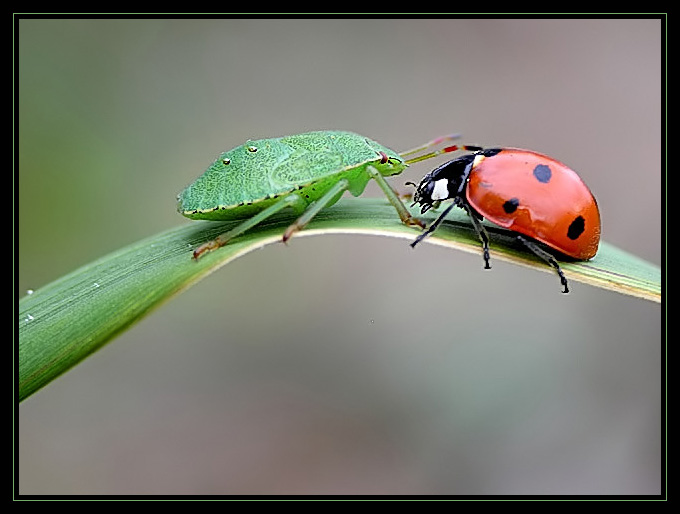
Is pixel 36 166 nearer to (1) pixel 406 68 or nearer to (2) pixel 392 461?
(2) pixel 392 461

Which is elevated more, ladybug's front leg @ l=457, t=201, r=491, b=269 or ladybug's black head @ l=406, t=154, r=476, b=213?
ladybug's black head @ l=406, t=154, r=476, b=213

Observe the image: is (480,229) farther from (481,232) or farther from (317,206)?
(317,206)

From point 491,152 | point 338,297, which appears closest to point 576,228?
point 491,152

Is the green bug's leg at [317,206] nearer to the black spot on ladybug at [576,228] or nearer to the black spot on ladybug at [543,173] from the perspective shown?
the black spot on ladybug at [543,173]

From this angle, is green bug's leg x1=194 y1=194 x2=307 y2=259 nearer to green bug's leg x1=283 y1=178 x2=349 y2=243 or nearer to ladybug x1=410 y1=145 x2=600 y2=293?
green bug's leg x1=283 y1=178 x2=349 y2=243

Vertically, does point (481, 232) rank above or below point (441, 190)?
below

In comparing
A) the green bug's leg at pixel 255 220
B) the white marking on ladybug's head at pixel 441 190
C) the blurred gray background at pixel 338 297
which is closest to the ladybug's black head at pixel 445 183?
the white marking on ladybug's head at pixel 441 190

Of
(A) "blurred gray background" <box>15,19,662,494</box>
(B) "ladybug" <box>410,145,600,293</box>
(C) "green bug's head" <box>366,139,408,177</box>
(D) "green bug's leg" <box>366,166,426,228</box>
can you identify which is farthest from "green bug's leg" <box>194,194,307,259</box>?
(A) "blurred gray background" <box>15,19,662,494</box>

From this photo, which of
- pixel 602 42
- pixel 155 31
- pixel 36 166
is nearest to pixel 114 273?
pixel 36 166
